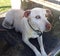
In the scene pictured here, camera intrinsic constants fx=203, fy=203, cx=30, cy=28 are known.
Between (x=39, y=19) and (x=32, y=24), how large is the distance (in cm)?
7

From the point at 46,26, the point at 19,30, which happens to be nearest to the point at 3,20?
the point at 19,30

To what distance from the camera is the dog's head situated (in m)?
1.00

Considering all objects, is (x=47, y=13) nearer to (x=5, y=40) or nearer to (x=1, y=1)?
(x=5, y=40)

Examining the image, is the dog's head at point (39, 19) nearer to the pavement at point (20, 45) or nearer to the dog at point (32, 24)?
the dog at point (32, 24)

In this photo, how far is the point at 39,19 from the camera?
1.02 meters

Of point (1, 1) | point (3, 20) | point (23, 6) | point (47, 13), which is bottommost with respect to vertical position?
point (1, 1)

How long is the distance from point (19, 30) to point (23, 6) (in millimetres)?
228

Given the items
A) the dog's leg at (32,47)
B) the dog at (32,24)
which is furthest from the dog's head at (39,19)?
the dog's leg at (32,47)

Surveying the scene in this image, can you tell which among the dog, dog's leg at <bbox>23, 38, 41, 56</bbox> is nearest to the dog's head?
the dog

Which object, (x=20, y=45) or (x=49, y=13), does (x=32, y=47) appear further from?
(x=49, y=13)

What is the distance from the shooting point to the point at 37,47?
113 centimetres

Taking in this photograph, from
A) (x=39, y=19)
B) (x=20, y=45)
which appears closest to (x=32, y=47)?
(x=20, y=45)

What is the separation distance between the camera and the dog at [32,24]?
3.34ft

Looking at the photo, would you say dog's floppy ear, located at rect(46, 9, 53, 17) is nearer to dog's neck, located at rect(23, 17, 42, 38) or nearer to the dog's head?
the dog's head
